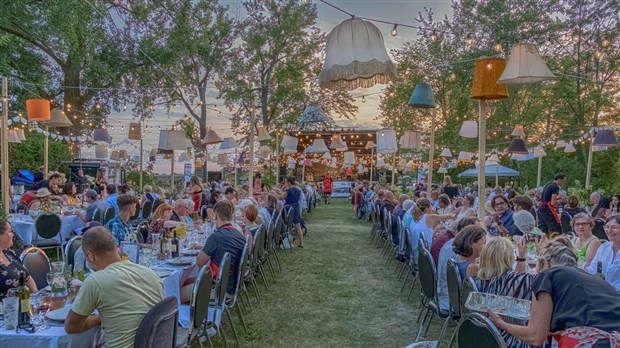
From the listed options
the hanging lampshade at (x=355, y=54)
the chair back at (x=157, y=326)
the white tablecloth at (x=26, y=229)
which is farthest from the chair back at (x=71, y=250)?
the white tablecloth at (x=26, y=229)

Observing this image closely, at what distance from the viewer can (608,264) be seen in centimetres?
425

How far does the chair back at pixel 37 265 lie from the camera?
12.2 ft

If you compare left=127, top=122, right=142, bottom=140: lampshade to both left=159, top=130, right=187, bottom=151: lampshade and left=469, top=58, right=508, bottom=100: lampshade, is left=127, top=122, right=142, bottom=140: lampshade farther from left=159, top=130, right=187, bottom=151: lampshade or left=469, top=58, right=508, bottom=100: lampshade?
left=469, top=58, right=508, bottom=100: lampshade

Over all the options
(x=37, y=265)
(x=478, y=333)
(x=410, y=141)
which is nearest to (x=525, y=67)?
(x=478, y=333)

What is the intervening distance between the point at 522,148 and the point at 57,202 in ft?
38.8

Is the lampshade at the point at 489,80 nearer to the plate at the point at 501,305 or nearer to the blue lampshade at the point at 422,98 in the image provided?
the blue lampshade at the point at 422,98

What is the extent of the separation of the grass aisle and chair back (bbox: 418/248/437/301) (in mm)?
749

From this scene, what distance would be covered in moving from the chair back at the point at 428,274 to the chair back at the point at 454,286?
1.10 ft

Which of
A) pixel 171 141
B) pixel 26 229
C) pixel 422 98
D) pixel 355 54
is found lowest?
pixel 26 229

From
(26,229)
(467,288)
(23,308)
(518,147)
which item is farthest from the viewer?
(518,147)

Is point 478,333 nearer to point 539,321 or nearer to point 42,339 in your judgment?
point 539,321

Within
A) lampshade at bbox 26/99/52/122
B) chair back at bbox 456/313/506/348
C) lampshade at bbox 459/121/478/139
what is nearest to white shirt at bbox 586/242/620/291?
chair back at bbox 456/313/506/348

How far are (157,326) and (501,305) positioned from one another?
2.04 metres

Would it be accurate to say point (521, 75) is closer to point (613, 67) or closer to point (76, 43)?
point (76, 43)
